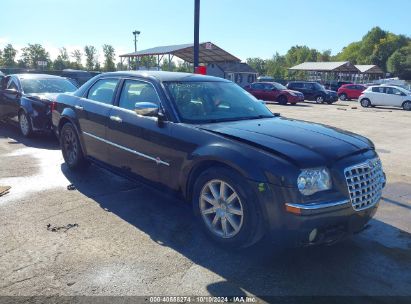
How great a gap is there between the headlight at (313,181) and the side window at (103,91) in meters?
2.99

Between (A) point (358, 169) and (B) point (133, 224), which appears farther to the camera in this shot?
(B) point (133, 224)

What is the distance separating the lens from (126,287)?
2.99 m

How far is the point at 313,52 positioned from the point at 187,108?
149218 mm

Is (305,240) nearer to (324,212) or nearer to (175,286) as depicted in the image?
(324,212)

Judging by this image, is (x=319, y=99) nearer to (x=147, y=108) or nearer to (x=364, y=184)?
(x=147, y=108)

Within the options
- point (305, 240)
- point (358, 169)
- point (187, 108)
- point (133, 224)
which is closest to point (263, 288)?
point (305, 240)

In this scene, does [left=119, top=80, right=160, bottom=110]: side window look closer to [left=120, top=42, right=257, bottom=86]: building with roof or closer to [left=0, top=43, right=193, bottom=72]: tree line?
[left=120, top=42, right=257, bottom=86]: building with roof

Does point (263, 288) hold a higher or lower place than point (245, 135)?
lower

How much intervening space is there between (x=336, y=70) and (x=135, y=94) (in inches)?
2248

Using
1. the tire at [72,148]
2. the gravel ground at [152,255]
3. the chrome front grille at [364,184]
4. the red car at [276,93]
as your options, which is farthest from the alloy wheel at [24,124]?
the red car at [276,93]

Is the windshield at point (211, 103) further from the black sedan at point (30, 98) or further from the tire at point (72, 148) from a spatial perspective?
the black sedan at point (30, 98)

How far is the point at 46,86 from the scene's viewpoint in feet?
31.1

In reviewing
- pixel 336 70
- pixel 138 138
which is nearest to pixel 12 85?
pixel 138 138

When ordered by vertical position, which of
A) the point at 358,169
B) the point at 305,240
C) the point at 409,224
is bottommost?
the point at 409,224
